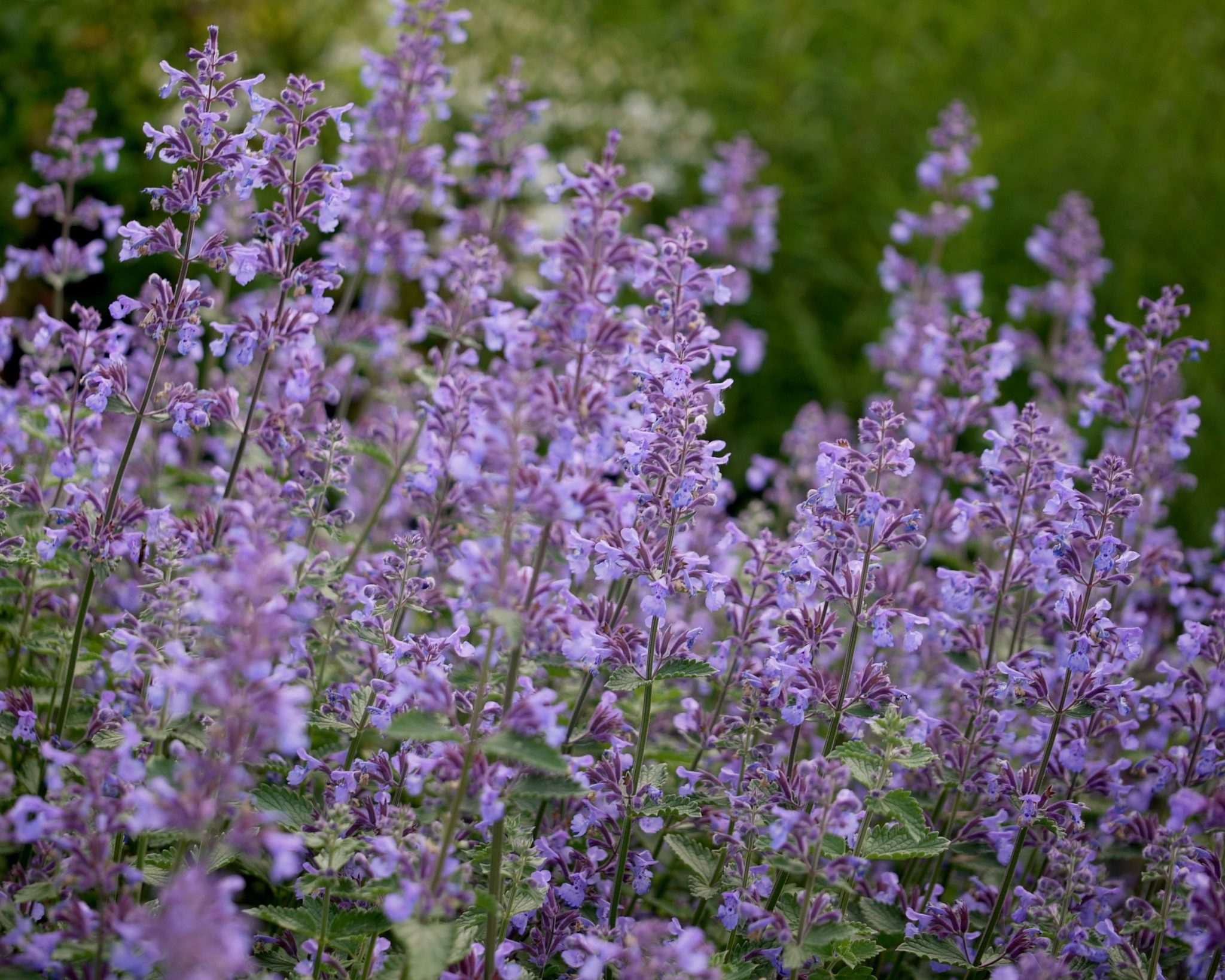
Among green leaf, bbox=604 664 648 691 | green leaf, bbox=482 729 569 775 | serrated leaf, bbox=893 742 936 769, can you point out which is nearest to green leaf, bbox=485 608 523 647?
green leaf, bbox=482 729 569 775

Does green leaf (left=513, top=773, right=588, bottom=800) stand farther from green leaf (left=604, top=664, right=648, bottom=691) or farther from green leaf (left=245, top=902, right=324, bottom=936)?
green leaf (left=245, top=902, right=324, bottom=936)

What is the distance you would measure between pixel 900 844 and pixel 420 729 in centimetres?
158

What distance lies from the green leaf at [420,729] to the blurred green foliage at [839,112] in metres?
6.40

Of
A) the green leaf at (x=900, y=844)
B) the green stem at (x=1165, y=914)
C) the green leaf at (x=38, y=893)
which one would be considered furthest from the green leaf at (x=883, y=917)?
the green leaf at (x=38, y=893)

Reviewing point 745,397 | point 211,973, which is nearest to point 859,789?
point 211,973

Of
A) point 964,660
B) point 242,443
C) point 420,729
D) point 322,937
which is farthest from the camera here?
point 964,660

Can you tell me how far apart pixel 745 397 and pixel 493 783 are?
6.91 m

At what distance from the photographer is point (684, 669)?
129 inches

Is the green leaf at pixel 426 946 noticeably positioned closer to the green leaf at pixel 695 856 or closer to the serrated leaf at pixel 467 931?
the serrated leaf at pixel 467 931

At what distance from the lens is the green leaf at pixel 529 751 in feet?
8.78

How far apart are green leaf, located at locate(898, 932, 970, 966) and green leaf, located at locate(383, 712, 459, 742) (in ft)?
5.31

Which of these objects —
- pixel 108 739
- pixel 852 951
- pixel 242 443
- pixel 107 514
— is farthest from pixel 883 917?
pixel 107 514

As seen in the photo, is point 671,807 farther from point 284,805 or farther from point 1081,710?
point 1081,710

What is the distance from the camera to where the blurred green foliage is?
349 inches
